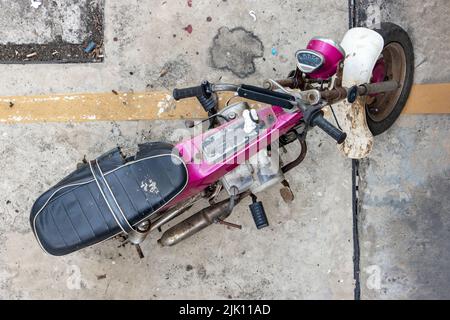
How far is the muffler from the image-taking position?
323 centimetres

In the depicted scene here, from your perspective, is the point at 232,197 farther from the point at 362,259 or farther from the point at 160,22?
the point at 160,22

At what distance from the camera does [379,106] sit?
3398 millimetres

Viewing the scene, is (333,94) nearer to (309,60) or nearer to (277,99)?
(309,60)

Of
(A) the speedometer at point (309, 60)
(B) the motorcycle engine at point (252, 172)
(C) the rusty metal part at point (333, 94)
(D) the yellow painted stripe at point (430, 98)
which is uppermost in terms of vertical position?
(A) the speedometer at point (309, 60)

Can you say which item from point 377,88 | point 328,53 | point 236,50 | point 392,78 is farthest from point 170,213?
point 392,78

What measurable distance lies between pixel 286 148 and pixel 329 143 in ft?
1.04

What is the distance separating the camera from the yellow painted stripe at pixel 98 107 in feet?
11.6

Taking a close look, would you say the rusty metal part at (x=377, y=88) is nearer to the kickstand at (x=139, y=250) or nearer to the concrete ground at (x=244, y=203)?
the concrete ground at (x=244, y=203)

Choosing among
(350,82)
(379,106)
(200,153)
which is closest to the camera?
(200,153)

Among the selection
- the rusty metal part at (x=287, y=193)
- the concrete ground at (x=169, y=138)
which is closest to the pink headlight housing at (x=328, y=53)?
the concrete ground at (x=169, y=138)

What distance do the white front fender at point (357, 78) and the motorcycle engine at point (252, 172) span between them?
516 mm

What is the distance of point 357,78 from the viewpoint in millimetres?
3035

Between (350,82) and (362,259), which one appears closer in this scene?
(350,82)
